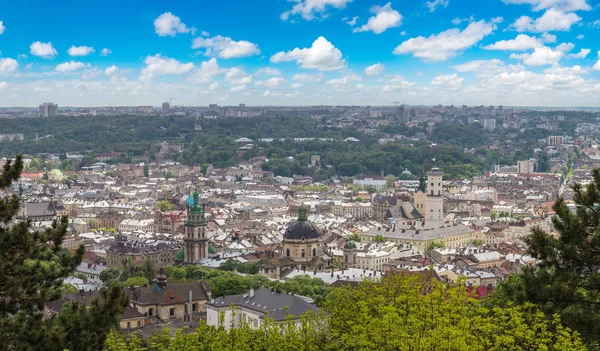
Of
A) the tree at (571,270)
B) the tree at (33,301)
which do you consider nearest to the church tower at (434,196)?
the tree at (571,270)

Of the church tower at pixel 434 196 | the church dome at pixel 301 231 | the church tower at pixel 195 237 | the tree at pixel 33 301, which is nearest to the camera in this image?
the tree at pixel 33 301

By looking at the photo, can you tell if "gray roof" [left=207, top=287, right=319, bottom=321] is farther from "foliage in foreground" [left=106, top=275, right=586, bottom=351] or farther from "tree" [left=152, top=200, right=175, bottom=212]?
"tree" [left=152, top=200, right=175, bottom=212]

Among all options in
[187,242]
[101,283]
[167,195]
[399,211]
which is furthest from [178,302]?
[167,195]

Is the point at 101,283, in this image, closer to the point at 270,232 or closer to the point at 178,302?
the point at 178,302

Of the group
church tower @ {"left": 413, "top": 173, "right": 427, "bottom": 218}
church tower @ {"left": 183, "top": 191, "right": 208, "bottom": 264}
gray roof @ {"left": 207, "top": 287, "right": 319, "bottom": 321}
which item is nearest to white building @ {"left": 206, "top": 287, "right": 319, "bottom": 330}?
gray roof @ {"left": 207, "top": 287, "right": 319, "bottom": 321}

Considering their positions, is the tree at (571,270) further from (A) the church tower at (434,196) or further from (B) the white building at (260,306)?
(A) the church tower at (434,196)

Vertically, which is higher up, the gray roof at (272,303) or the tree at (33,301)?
the tree at (33,301)

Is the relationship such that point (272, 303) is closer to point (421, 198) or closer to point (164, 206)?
point (421, 198)
